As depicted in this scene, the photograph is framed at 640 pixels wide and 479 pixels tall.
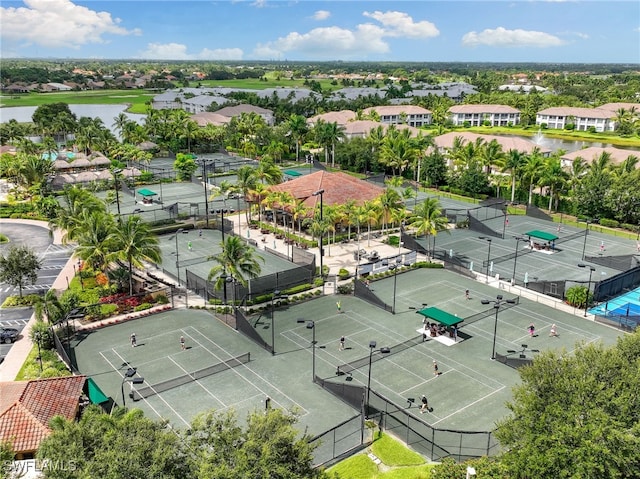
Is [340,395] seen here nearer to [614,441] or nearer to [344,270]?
[614,441]

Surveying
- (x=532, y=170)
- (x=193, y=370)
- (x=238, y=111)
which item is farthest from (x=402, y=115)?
(x=193, y=370)

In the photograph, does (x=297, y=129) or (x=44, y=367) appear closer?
(x=44, y=367)

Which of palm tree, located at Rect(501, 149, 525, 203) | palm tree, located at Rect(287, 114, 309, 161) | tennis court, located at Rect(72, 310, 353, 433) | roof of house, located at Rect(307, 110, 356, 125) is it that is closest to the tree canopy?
tennis court, located at Rect(72, 310, 353, 433)

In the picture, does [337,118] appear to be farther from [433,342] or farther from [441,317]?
[433,342]

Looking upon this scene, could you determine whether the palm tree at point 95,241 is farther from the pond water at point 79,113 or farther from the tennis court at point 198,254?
the pond water at point 79,113

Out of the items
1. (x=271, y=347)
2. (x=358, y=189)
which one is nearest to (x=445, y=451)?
(x=271, y=347)

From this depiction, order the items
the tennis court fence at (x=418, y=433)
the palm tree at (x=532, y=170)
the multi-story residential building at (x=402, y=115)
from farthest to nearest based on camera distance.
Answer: the multi-story residential building at (x=402, y=115), the palm tree at (x=532, y=170), the tennis court fence at (x=418, y=433)

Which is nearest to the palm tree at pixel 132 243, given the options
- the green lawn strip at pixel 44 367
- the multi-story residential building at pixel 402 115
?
the green lawn strip at pixel 44 367
